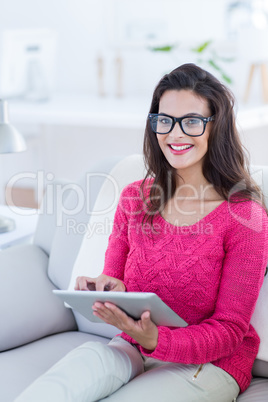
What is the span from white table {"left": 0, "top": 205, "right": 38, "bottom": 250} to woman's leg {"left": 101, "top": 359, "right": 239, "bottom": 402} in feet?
2.65

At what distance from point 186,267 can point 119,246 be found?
239 mm

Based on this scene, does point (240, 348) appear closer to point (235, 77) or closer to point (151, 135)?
point (151, 135)

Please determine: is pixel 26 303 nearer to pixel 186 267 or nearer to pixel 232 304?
pixel 186 267

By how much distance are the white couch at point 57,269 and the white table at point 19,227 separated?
0.11 meters

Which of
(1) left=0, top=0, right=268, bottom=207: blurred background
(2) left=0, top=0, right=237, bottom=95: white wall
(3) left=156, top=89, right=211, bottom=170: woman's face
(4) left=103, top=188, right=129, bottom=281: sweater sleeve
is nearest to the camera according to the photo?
(3) left=156, top=89, right=211, bottom=170: woman's face

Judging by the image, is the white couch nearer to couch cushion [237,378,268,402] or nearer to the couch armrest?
the couch armrest

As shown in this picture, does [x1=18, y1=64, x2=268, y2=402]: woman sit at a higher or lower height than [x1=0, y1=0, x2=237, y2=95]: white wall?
lower

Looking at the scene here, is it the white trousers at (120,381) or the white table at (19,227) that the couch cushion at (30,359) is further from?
the white table at (19,227)

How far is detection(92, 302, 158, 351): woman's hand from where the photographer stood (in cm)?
110

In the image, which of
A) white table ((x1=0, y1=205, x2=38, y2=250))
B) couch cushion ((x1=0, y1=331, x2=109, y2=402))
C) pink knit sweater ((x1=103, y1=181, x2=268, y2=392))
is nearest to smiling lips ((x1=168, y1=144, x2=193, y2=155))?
pink knit sweater ((x1=103, y1=181, x2=268, y2=392))

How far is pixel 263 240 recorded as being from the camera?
117 cm

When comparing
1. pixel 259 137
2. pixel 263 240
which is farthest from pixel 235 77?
pixel 263 240

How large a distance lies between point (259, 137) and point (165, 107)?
224cm

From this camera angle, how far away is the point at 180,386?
1.12 m
